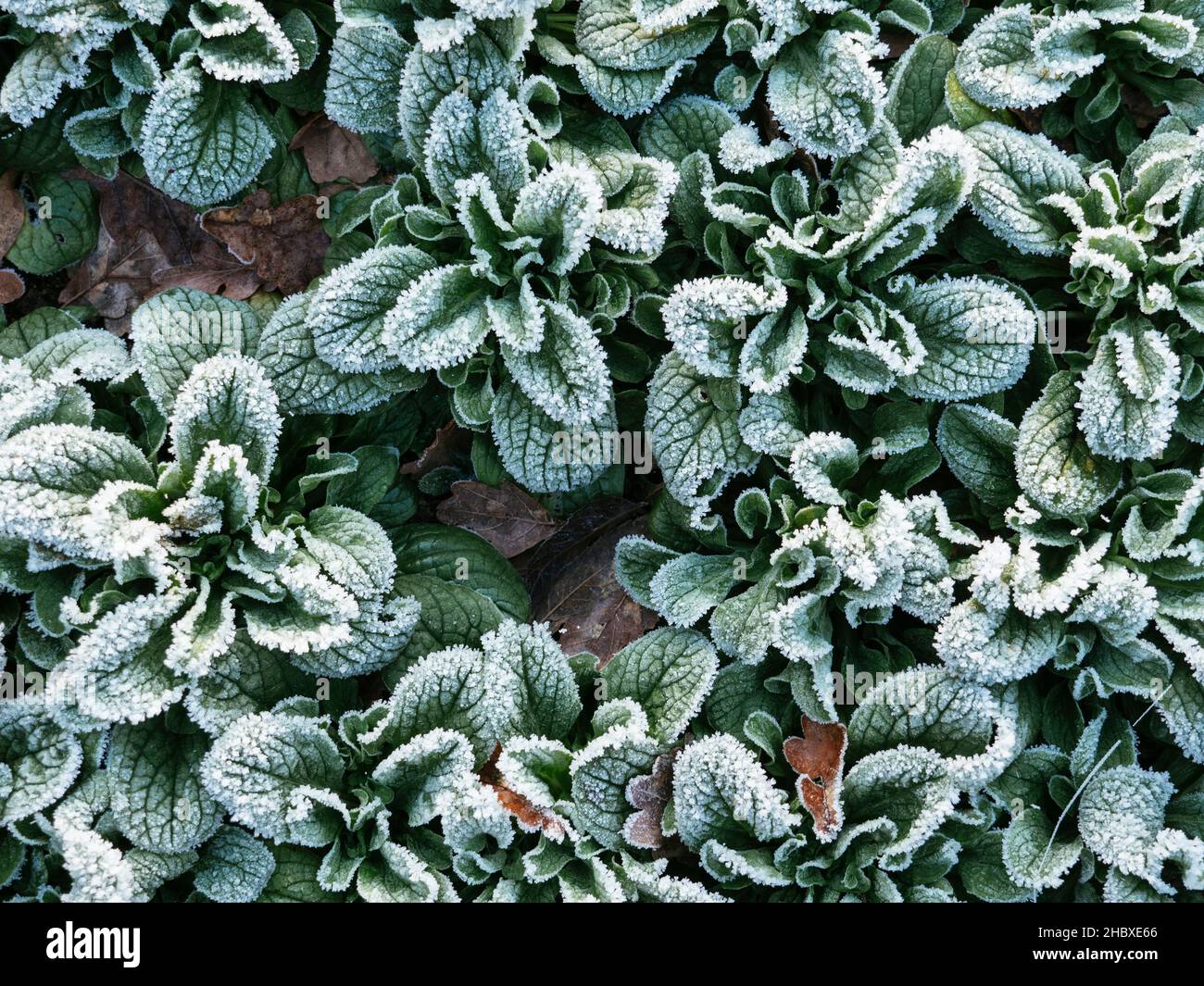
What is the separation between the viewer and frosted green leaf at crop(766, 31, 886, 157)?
2994mm

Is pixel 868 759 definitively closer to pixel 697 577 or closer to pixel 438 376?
pixel 697 577

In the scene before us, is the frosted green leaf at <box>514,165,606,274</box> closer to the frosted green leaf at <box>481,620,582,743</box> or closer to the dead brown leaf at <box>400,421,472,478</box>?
the dead brown leaf at <box>400,421,472,478</box>

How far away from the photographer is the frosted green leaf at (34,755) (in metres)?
2.98

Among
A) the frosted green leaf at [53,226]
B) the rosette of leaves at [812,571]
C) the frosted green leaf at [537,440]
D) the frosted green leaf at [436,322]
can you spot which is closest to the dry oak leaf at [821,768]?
the rosette of leaves at [812,571]

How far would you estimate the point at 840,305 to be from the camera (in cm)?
308

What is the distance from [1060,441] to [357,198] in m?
2.07

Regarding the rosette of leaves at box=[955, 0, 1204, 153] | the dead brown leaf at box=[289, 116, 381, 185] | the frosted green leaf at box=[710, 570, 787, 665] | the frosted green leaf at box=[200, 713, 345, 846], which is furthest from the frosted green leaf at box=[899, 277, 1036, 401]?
the frosted green leaf at box=[200, 713, 345, 846]

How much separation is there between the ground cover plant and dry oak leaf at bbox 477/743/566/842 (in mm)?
17

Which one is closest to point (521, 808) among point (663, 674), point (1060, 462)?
point (663, 674)

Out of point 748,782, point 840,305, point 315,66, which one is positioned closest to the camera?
point 748,782

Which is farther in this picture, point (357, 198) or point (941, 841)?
point (357, 198)

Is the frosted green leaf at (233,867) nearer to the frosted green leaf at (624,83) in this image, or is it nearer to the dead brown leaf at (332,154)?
the dead brown leaf at (332,154)

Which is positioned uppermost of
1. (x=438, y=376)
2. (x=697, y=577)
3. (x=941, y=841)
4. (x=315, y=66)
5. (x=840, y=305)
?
(x=315, y=66)
